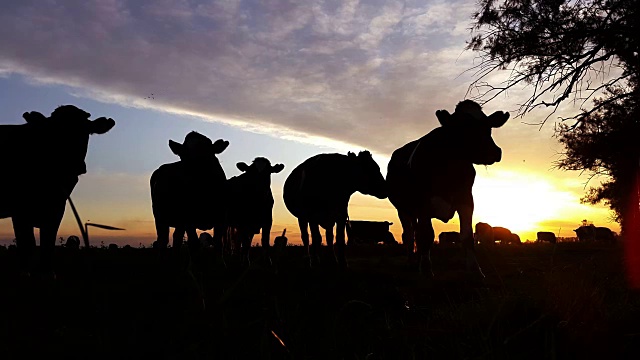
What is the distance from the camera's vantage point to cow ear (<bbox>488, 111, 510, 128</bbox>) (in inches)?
394

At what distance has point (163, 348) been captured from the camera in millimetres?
2287

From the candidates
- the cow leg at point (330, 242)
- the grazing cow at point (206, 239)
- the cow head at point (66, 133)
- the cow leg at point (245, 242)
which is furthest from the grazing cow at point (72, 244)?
the grazing cow at point (206, 239)

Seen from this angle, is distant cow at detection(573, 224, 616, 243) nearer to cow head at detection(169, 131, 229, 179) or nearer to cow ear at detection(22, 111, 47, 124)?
cow head at detection(169, 131, 229, 179)

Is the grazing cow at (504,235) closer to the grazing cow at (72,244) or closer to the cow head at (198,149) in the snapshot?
the grazing cow at (72,244)

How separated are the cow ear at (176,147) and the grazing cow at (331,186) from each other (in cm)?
268

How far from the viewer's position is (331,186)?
39.8 ft

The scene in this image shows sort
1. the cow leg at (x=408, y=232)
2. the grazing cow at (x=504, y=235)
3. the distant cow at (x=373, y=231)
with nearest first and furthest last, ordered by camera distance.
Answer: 1. the cow leg at (x=408, y=232)
2. the distant cow at (x=373, y=231)
3. the grazing cow at (x=504, y=235)

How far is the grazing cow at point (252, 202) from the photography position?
555 inches

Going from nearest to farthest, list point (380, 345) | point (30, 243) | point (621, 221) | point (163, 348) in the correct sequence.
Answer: point (163, 348)
point (380, 345)
point (30, 243)
point (621, 221)

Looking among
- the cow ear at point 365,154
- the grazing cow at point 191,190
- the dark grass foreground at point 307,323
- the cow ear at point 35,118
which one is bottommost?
the dark grass foreground at point 307,323

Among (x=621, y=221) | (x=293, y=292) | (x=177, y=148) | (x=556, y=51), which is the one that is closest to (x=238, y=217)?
(x=177, y=148)

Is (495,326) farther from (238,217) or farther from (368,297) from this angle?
(238,217)

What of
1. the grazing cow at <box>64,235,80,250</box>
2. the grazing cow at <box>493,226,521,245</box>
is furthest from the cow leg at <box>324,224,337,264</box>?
the grazing cow at <box>493,226,521,245</box>

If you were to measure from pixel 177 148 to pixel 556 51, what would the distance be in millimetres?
12028
